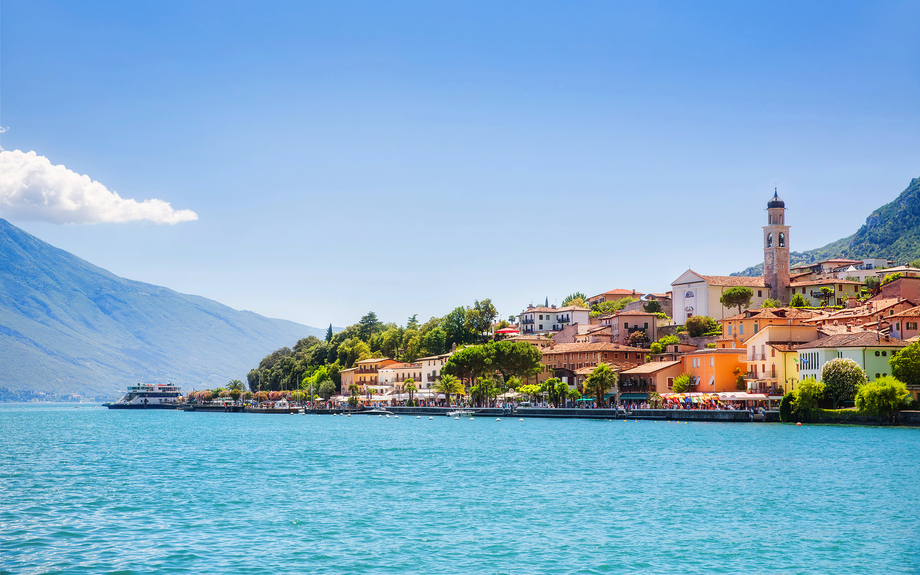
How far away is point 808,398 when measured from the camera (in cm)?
6241

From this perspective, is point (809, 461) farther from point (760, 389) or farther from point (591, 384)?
point (591, 384)

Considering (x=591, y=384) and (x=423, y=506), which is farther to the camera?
(x=591, y=384)

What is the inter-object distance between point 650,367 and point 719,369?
30.3 feet

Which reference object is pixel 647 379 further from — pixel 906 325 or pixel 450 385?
pixel 450 385

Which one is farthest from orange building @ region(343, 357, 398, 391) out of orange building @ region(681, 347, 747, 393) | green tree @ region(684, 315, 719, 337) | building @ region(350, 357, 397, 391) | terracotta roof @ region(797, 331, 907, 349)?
terracotta roof @ region(797, 331, 907, 349)

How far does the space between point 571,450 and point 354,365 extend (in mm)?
103873

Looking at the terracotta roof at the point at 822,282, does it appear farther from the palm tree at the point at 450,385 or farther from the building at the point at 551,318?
the palm tree at the point at 450,385

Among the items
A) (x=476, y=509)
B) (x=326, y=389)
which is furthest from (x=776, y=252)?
(x=476, y=509)

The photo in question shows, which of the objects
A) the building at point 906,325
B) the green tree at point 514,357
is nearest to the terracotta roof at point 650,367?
the green tree at point 514,357

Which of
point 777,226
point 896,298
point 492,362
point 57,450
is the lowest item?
point 57,450

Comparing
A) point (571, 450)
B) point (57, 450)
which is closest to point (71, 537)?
point (571, 450)

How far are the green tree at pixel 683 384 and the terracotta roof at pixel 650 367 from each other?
3311 mm

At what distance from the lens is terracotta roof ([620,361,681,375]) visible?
86894mm

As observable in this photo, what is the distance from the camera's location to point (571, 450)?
156 ft
